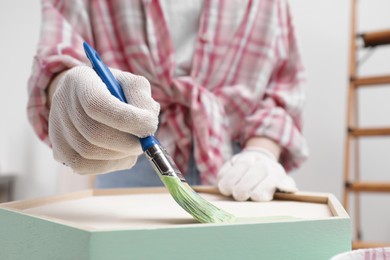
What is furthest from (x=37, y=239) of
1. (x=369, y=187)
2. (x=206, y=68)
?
(x=369, y=187)

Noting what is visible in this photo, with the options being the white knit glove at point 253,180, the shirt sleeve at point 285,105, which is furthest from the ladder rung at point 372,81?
the white knit glove at point 253,180

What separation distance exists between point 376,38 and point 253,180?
3.74 feet

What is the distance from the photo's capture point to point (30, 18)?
6.60ft

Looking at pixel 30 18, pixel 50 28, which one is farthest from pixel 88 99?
pixel 30 18

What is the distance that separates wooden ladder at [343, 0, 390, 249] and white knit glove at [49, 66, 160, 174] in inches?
45.3

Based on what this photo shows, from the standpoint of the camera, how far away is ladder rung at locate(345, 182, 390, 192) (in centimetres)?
138

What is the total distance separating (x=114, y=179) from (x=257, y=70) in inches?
12.7

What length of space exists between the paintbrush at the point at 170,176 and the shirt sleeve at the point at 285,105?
0.36 m

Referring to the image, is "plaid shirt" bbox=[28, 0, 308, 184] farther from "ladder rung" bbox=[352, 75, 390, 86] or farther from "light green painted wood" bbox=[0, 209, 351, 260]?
"ladder rung" bbox=[352, 75, 390, 86]

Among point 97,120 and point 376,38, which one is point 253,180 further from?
point 376,38

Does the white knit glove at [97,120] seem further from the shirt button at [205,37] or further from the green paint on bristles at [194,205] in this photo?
the shirt button at [205,37]

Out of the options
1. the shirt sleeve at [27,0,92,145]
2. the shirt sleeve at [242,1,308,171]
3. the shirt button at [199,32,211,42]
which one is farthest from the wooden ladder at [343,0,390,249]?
the shirt sleeve at [27,0,92,145]

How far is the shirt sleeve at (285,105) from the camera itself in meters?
0.72

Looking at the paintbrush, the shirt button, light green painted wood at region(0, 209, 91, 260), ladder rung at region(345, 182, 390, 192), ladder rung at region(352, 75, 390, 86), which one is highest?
the shirt button
